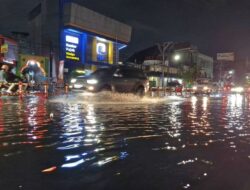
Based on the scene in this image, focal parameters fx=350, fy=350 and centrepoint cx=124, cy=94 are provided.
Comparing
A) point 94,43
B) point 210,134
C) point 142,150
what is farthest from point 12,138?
point 94,43

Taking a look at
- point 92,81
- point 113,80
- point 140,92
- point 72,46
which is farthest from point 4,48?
point 113,80

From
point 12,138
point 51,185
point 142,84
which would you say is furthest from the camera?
point 142,84

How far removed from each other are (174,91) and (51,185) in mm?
32756

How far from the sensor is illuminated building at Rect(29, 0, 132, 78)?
141 ft

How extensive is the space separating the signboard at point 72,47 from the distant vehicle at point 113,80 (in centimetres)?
2714

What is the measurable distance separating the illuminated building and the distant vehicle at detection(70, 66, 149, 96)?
24.3 meters

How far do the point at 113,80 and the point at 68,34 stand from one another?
96.0 ft

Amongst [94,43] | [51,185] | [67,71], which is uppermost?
[94,43]

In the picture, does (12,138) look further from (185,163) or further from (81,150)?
(185,163)

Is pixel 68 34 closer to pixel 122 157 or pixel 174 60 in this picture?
pixel 174 60

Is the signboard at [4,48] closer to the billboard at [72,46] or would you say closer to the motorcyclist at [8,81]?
the motorcyclist at [8,81]

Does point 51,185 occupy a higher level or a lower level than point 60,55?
lower

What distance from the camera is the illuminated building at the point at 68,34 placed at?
4309 centimetres

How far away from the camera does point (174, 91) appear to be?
116 feet
